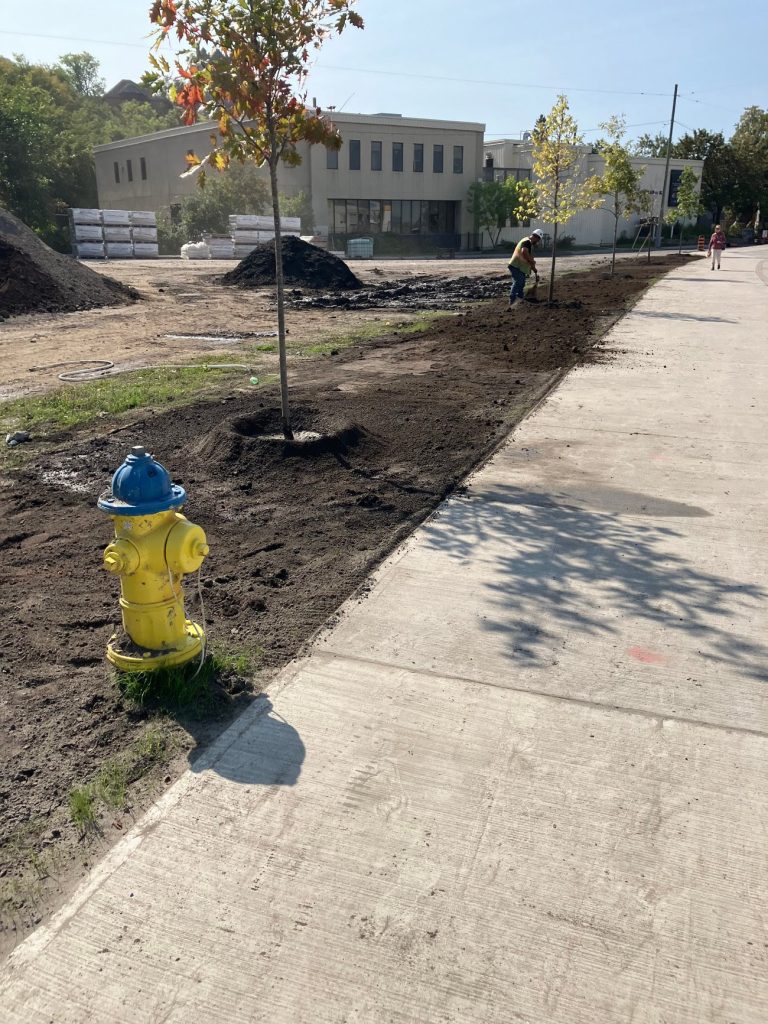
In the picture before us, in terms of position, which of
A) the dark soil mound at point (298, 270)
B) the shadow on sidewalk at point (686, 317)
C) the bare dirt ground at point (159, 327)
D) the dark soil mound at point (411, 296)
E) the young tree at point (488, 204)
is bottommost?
the bare dirt ground at point (159, 327)

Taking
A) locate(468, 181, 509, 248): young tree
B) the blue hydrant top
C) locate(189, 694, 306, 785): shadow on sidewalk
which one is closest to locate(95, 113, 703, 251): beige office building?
locate(468, 181, 509, 248): young tree

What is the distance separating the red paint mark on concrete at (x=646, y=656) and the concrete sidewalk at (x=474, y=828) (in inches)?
0.6

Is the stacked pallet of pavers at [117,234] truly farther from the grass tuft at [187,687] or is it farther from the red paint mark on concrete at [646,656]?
the red paint mark on concrete at [646,656]

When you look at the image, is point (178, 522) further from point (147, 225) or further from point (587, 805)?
point (147, 225)

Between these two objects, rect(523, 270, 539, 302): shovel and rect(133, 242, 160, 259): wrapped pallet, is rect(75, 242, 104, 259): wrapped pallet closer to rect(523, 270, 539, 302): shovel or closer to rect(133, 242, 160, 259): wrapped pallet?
rect(133, 242, 160, 259): wrapped pallet

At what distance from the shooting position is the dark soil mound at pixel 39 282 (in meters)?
20.5

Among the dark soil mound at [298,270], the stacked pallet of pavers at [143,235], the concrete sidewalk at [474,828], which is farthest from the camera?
the stacked pallet of pavers at [143,235]

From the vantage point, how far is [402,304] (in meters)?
21.3

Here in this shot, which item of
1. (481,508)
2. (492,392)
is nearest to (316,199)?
(492,392)

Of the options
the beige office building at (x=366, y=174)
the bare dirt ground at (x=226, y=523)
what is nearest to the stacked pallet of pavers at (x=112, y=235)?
the beige office building at (x=366, y=174)

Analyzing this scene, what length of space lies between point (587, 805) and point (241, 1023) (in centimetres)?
143

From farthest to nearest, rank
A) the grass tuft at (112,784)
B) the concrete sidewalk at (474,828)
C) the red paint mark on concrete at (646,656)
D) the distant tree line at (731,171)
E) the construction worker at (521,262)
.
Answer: the distant tree line at (731,171)
the construction worker at (521,262)
the red paint mark on concrete at (646,656)
the grass tuft at (112,784)
the concrete sidewalk at (474,828)

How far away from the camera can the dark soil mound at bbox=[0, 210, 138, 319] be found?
20.5m

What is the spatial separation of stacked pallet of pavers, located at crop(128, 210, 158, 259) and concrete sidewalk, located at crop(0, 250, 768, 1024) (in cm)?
4394
